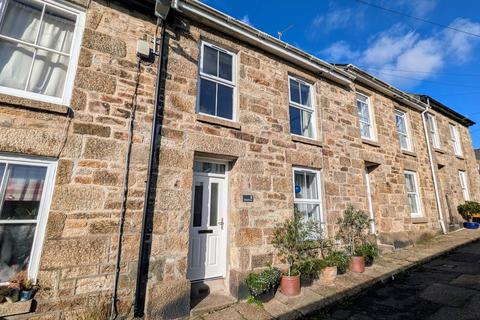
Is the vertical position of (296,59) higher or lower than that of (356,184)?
higher

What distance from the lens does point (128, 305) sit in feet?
11.2

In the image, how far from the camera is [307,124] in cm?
646

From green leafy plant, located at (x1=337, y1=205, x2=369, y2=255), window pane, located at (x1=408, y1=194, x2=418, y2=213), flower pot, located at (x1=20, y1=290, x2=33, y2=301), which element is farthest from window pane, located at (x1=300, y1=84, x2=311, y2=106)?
flower pot, located at (x1=20, y1=290, x2=33, y2=301)

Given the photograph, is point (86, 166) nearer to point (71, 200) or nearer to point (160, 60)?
point (71, 200)

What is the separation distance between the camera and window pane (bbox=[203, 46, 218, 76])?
510cm

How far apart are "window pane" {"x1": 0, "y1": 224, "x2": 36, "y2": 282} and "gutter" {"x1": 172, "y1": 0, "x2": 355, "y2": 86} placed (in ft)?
14.5

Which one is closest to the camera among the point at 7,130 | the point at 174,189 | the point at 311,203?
the point at 7,130

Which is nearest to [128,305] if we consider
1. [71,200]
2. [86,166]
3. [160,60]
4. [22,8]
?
Result: [71,200]

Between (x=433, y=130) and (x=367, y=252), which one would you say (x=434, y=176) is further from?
(x=367, y=252)

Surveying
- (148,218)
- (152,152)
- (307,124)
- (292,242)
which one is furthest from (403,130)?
(148,218)

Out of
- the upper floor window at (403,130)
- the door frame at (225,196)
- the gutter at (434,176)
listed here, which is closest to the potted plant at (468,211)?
the gutter at (434,176)

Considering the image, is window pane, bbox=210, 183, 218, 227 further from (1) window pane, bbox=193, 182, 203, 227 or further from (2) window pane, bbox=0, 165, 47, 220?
(2) window pane, bbox=0, 165, 47, 220

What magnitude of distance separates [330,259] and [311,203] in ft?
4.32

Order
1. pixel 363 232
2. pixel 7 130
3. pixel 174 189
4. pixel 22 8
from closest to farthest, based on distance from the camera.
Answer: pixel 7 130 < pixel 22 8 < pixel 174 189 < pixel 363 232
